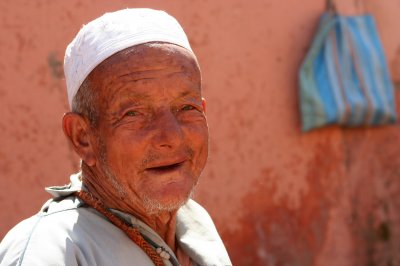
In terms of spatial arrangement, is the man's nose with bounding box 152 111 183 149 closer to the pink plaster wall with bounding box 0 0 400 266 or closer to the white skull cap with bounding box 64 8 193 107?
Answer: the white skull cap with bounding box 64 8 193 107

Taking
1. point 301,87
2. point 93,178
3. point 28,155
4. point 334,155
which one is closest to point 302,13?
point 301,87

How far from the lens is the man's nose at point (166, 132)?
87.5 inches

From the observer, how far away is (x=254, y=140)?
5562 millimetres

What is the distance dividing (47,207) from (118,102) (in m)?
0.37

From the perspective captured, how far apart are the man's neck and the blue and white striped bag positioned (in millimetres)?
3401

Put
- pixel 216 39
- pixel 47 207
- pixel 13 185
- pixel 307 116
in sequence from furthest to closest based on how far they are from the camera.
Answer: pixel 307 116 → pixel 216 39 → pixel 13 185 → pixel 47 207

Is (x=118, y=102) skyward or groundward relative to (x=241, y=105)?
skyward

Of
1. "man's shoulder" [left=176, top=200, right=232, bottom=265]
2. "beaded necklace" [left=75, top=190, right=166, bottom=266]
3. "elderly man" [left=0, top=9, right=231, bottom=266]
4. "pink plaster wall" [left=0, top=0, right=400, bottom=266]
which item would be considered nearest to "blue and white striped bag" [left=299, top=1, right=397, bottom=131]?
"pink plaster wall" [left=0, top=0, right=400, bottom=266]

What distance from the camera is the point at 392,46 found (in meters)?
6.31

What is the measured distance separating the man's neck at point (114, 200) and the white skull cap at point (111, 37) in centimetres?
26

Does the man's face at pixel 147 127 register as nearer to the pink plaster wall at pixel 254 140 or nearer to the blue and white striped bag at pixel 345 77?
the pink plaster wall at pixel 254 140

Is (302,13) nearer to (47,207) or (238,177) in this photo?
(238,177)

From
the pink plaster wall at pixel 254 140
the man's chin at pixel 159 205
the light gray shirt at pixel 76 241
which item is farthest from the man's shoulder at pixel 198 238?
the pink plaster wall at pixel 254 140

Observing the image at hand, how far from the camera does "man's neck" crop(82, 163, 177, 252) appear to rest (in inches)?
92.7
